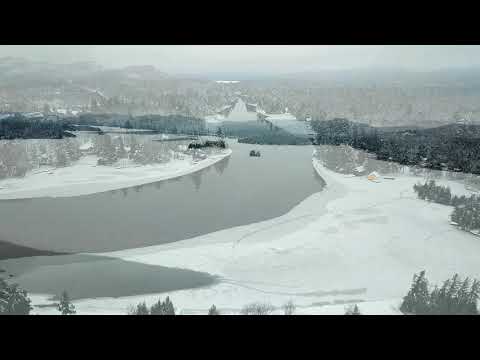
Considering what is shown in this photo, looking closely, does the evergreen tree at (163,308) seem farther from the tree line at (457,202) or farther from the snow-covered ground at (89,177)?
the tree line at (457,202)

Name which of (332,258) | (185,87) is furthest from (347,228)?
(185,87)

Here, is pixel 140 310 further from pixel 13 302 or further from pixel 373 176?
pixel 373 176

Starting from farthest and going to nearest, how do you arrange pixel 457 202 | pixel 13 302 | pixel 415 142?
pixel 415 142 → pixel 457 202 → pixel 13 302

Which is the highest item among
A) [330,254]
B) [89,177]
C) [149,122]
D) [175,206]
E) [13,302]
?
[149,122]

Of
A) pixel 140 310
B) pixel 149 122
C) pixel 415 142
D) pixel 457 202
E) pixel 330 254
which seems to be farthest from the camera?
pixel 149 122

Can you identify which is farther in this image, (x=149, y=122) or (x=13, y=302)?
(x=149, y=122)

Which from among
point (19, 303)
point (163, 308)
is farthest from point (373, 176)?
point (19, 303)

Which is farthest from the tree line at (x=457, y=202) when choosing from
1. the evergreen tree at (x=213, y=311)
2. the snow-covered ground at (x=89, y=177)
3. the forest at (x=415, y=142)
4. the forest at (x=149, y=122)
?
the forest at (x=149, y=122)
